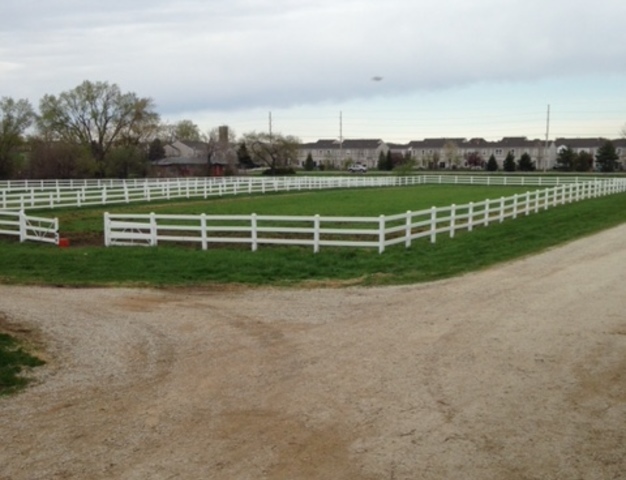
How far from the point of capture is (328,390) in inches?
279

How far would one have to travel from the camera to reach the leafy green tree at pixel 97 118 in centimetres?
7531

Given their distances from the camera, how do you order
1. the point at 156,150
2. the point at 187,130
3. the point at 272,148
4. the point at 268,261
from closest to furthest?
1. the point at 268,261
2. the point at 156,150
3. the point at 272,148
4. the point at 187,130

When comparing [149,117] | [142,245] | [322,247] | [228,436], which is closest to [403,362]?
[228,436]

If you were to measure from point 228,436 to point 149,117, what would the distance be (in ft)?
249

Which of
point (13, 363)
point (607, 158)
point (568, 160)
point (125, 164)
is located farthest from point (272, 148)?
point (13, 363)

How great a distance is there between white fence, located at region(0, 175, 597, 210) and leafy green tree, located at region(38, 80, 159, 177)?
20188 mm

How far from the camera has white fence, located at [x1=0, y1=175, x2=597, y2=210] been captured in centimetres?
3466

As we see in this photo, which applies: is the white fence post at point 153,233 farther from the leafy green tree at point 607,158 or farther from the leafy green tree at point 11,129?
the leafy green tree at point 607,158

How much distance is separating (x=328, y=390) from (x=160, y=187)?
36.3 metres

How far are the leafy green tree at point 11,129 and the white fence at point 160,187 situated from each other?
1182 centimetres

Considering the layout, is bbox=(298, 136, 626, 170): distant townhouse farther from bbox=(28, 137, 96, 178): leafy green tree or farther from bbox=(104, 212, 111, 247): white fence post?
bbox=(104, 212, 111, 247): white fence post

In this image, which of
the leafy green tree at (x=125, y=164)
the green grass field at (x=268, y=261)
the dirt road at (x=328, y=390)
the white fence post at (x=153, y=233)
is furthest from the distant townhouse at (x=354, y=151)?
the dirt road at (x=328, y=390)

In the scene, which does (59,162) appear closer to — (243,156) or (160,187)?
(160,187)

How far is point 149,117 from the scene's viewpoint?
7819 centimetres
